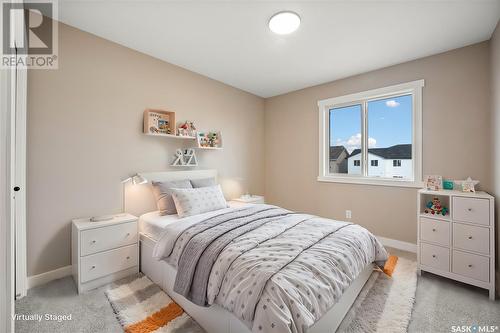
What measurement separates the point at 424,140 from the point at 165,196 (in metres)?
3.29

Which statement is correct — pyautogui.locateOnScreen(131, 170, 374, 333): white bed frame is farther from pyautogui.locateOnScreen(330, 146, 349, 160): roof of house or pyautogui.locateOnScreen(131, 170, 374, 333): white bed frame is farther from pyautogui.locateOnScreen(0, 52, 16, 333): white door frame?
pyautogui.locateOnScreen(330, 146, 349, 160): roof of house

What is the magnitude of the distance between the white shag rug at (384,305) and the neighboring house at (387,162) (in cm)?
131

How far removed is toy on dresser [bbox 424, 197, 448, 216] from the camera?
95.3 inches

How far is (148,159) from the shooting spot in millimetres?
2832

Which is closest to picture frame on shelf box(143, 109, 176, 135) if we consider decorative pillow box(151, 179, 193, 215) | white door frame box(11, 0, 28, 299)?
decorative pillow box(151, 179, 193, 215)

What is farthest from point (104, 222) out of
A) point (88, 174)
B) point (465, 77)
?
point (465, 77)

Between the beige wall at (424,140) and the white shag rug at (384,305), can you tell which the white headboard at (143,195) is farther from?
the white shag rug at (384,305)

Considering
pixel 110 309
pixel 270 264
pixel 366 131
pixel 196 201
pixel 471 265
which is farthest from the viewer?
pixel 366 131

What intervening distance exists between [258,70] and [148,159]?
1.97 meters

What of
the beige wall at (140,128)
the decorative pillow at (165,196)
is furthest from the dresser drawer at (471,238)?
the decorative pillow at (165,196)

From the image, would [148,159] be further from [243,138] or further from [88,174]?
[243,138]

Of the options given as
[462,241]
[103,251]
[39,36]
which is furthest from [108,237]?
[462,241]

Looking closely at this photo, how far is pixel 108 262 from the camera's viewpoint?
2143 mm

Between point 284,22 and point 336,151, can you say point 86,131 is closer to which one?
point 284,22
